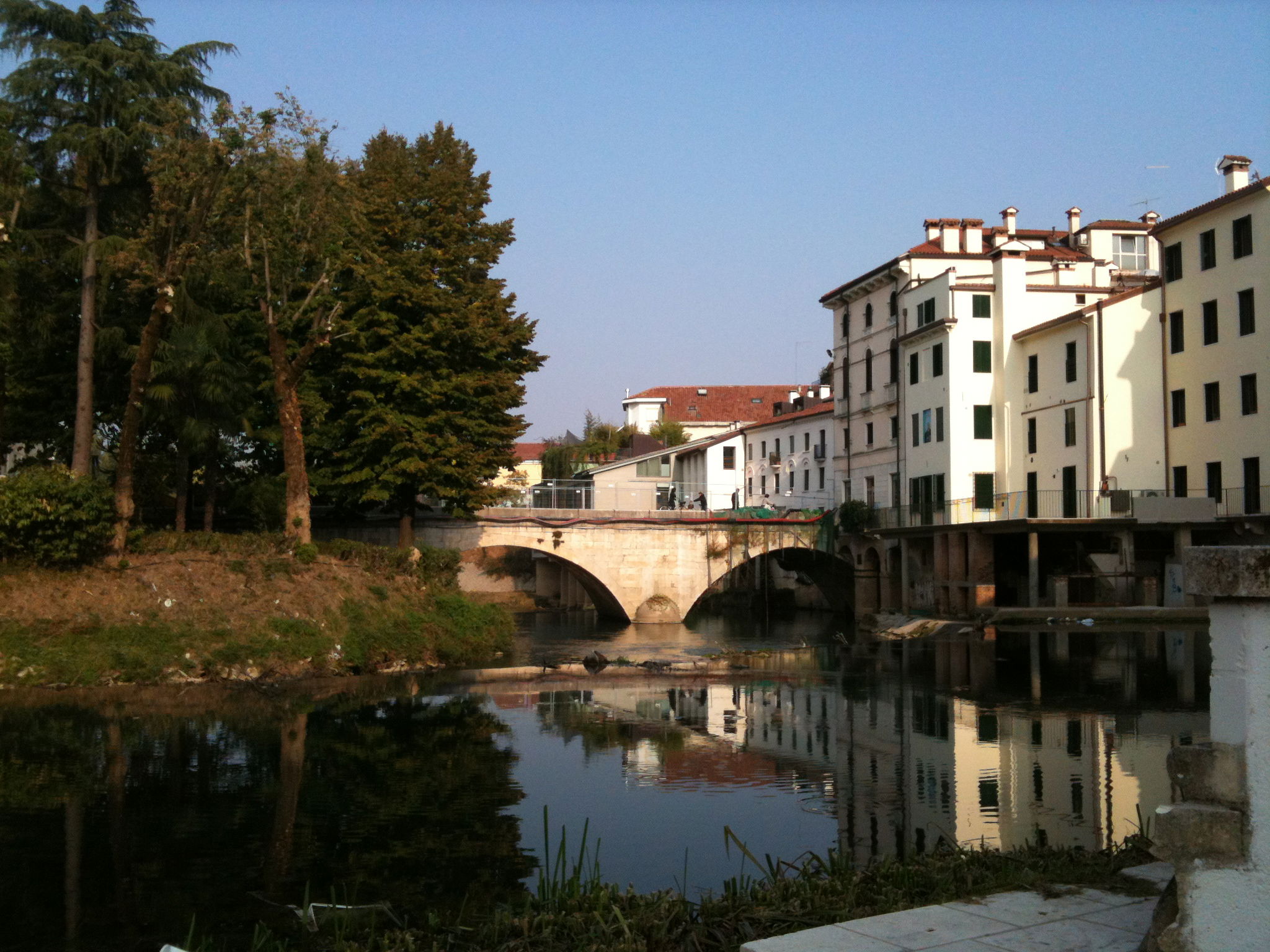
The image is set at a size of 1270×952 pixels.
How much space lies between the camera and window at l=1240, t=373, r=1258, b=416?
3716 cm

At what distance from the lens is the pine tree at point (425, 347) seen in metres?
38.4

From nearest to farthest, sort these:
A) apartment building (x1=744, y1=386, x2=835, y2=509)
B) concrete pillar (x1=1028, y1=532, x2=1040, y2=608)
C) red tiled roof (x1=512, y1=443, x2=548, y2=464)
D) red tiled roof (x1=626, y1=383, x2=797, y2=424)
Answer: concrete pillar (x1=1028, y1=532, x2=1040, y2=608) < apartment building (x1=744, y1=386, x2=835, y2=509) < red tiled roof (x1=626, y1=383, x2=797, y2=424) < red tiled roof (x1=512, y1=443, x2=548, y2=464)

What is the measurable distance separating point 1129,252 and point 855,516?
52.9 feet

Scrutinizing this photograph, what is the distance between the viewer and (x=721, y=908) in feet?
26.3

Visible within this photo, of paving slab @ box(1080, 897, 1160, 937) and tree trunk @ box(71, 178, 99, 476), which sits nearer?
paving slab @ box(1080, 897, 1160, 937)

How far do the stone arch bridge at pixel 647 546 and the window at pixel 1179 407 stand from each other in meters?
18.3

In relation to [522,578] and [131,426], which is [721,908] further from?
[522,578]

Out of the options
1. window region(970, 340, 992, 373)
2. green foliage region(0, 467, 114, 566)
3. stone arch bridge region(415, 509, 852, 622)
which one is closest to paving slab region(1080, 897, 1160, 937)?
green foliage region(0, 467, 114, 566)

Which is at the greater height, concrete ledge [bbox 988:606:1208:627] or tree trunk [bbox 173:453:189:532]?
tree trunk [bbox 173:453:189:532]

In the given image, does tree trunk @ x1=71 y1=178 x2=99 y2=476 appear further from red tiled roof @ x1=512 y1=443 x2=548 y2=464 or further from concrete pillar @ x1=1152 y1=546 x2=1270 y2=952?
red tiled roof @ x1=512 y1=443 x2=548 y2=464

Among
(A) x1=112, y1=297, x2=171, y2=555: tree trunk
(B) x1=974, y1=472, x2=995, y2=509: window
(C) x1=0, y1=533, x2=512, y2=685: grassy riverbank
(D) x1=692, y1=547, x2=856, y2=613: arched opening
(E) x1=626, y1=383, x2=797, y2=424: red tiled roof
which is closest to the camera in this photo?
(C) x1=0, y1=533, x2=512, y2=685: grassy riverbank

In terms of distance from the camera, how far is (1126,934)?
6.41 m

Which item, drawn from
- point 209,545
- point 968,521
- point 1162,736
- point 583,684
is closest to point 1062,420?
point 968,521

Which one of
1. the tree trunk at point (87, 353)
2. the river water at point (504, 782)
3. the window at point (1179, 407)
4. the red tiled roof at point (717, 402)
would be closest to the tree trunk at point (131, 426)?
the tree trunk at point (87, 353)
